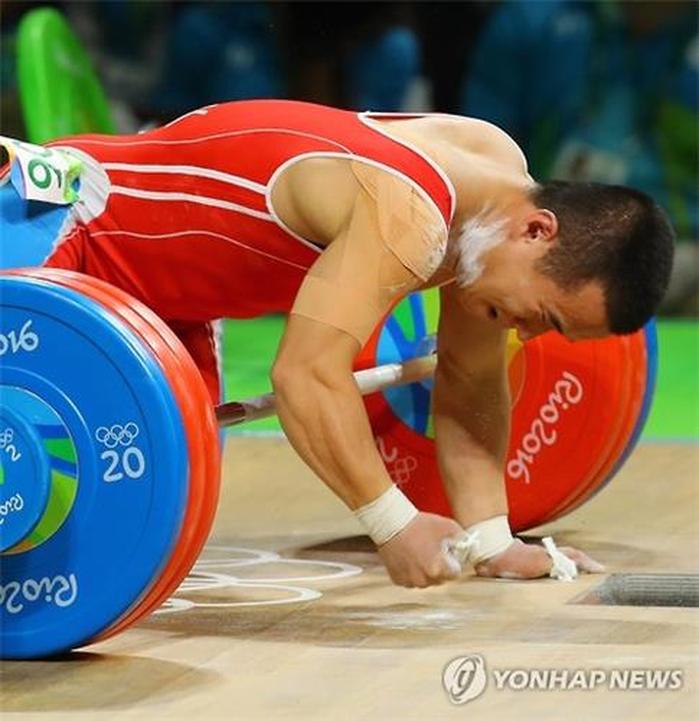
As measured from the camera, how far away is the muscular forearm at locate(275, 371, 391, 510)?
3402 millimetres

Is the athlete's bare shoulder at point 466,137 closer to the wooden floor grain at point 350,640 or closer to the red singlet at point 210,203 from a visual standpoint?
the red singlet at point 210,203

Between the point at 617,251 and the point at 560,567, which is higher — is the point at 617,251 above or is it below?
above

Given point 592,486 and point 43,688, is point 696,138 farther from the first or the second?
point 43,688

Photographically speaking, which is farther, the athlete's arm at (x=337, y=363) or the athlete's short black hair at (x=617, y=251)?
the athlete's short black hair at (x=617, y=251)

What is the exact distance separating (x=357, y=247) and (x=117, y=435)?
0.54 meters

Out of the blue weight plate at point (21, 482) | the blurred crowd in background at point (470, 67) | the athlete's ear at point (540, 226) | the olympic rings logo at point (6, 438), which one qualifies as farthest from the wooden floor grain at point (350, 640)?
the blurred crowd in background at point (470, 67)

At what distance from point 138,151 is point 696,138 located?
17.6ft

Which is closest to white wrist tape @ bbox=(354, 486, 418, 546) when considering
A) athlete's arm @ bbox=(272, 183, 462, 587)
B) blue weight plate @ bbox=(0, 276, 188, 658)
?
athlete's arm @ bbox=(272, 183, 462, 587)

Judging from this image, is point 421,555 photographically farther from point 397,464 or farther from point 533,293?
point 397,464

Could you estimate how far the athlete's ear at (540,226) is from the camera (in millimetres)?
3594

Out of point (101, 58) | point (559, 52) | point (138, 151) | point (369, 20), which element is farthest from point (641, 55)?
point (138, 151)

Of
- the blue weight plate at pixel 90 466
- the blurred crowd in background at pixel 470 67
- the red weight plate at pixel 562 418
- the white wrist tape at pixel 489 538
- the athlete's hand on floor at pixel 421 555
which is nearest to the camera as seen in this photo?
the blue weight plate at pixel 90 466

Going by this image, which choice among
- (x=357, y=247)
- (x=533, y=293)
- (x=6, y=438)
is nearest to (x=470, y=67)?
(x=533, y=293)

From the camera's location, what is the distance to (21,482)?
331 cm
